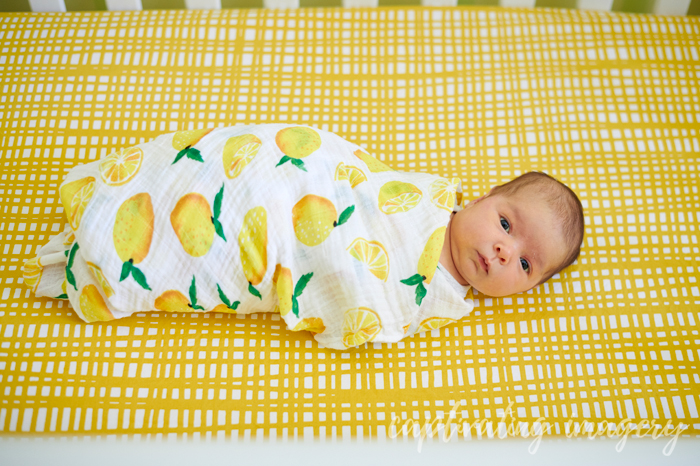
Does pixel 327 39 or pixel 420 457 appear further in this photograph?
pixel 327 39

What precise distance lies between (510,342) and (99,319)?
2.34 feet

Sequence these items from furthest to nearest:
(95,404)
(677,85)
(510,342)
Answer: (677,85), (510,342), (95,404)

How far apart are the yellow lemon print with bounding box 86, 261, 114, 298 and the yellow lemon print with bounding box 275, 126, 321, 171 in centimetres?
Answer: 33

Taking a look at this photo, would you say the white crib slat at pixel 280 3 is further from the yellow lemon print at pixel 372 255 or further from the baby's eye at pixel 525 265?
the baby's eye at pixel 525 265

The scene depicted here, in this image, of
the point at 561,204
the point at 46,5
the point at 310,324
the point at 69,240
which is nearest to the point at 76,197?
the point at 69,240

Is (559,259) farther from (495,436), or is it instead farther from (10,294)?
(10,294)

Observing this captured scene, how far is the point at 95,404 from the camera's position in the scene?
2.85 ft

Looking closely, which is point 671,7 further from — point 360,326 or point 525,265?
point 360,326

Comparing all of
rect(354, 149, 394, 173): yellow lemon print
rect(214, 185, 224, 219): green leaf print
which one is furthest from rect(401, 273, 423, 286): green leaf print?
rect(214, 185, 224, 219): green leaf print

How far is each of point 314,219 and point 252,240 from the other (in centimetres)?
10

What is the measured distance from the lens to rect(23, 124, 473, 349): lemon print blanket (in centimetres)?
86

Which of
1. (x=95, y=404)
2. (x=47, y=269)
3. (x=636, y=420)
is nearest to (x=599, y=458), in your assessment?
(x=636, y=420)

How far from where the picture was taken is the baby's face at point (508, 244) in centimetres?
91

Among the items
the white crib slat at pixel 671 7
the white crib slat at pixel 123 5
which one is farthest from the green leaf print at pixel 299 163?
the white crib slat at pixel 671 7
